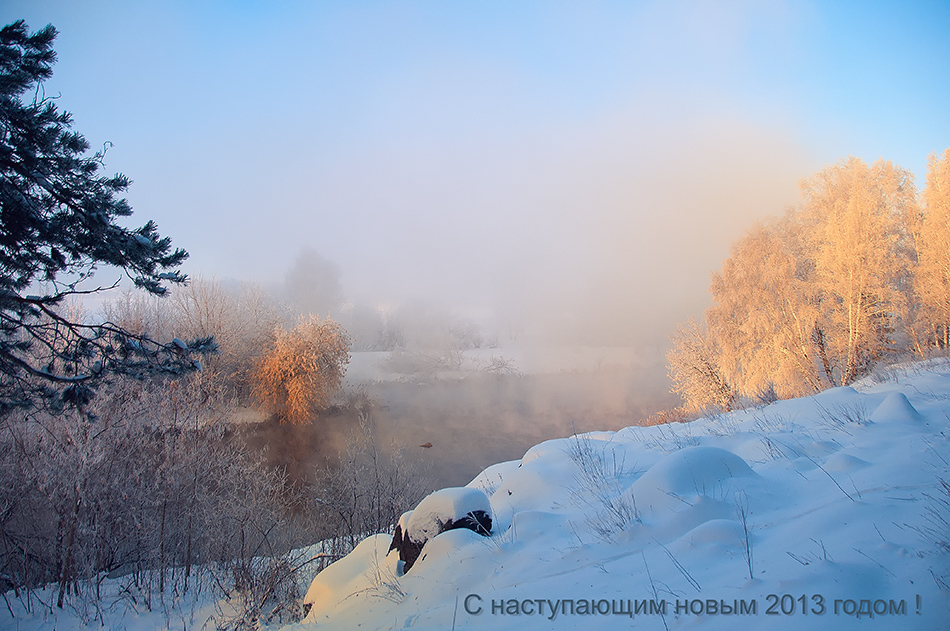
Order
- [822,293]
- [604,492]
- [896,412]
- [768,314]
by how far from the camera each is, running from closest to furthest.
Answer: [604,492], [896,412], [822,293], [768,314]

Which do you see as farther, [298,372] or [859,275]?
[298,372]

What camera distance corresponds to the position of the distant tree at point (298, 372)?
23.0 meters

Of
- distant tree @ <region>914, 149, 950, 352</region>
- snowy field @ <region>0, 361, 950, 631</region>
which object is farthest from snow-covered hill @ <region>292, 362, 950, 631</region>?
distant tree @ <region>914, 149, 950, 352</region>

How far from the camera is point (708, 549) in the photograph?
9.02ft

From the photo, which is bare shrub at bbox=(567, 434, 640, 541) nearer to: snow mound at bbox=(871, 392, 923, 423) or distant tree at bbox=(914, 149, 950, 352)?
snow mound at bbox=(871, 392, 923, 423)

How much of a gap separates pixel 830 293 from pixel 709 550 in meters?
22.0

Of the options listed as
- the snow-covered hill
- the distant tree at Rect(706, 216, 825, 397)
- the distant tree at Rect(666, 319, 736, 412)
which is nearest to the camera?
the snow-covered hill

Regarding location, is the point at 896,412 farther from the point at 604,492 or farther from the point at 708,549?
the point at 708,549

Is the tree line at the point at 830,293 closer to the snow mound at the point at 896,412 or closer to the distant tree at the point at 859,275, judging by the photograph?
the distant tree at the point at 859,275

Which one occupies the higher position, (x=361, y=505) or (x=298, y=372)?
(x=298, y=372)

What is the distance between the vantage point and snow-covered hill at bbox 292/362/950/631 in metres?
2.13

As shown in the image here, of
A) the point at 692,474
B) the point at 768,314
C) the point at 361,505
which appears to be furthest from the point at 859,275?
the point at 361,505

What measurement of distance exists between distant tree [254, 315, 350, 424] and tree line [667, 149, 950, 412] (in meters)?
20.4

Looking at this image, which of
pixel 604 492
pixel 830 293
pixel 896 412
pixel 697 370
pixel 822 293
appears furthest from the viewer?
pixel 697 370
